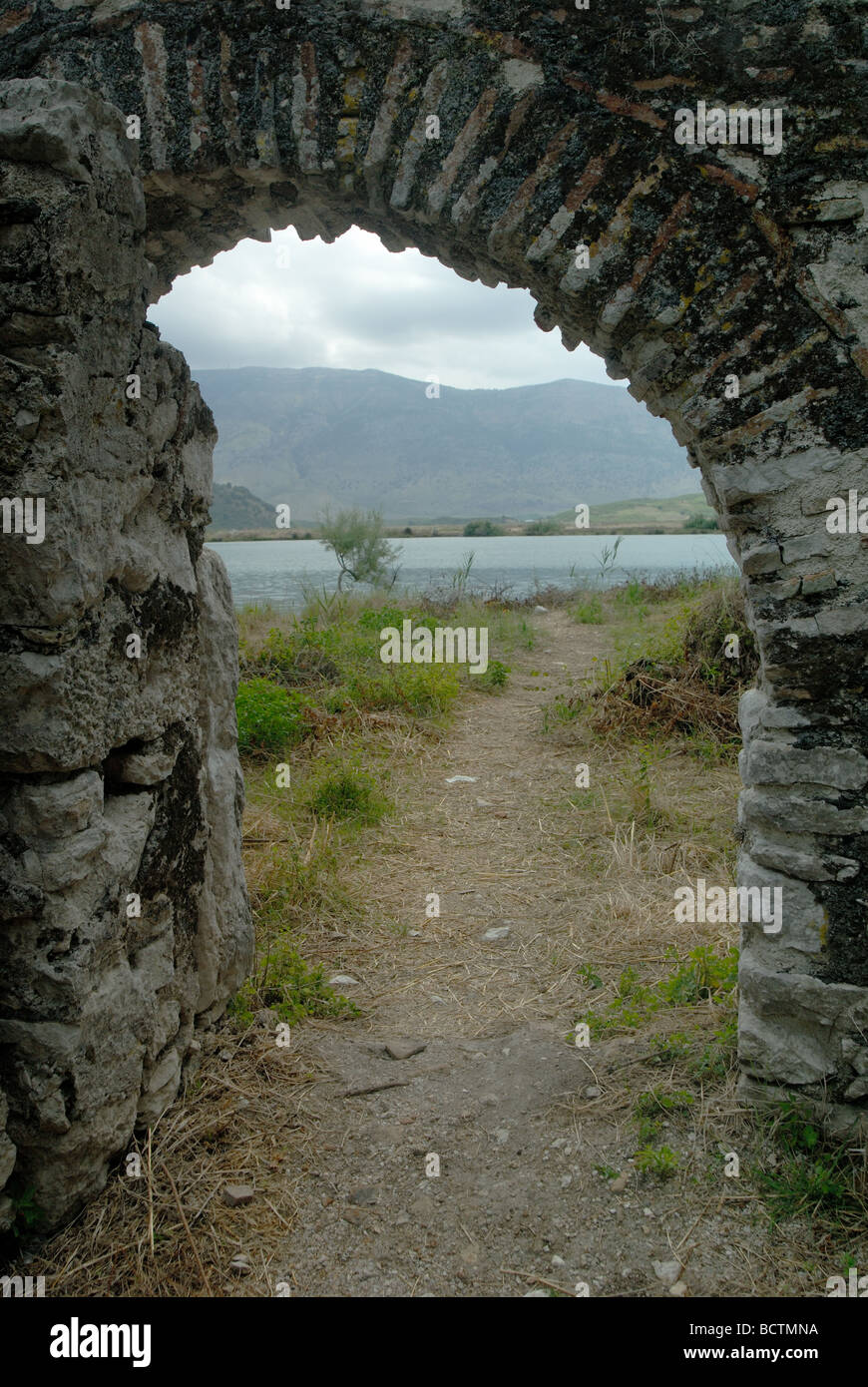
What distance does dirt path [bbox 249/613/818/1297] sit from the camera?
212 cm

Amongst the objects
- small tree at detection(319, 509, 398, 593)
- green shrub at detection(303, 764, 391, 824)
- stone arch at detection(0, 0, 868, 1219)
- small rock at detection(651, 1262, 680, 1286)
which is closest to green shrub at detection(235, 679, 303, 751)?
green shrub at detection(303, 764, 391, 824)

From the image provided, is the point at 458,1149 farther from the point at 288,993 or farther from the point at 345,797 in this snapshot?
the point at 345,797

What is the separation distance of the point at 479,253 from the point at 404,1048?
284 centimetres

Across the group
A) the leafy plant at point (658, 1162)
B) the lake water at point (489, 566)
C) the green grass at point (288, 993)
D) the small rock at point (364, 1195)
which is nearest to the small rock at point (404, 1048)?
the green grass at point (288, 993)

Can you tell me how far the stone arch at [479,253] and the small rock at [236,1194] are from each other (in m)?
0.33

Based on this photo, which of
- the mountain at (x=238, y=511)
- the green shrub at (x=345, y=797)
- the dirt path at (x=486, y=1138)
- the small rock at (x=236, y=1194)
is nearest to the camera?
the dirt path at (x=486, y=1138)

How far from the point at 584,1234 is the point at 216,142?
10.9ft

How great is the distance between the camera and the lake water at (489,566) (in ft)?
40.4

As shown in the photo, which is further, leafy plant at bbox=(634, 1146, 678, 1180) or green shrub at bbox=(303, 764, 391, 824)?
green shrub at bbox=(303, 764, 391, 824)

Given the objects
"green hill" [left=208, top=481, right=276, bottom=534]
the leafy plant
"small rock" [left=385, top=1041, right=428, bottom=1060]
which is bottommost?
"small rock" [left=385, top=1041, right=428, bottom=1060]

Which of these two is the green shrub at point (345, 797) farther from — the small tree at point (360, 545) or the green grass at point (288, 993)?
the small tree at point (360, 545)

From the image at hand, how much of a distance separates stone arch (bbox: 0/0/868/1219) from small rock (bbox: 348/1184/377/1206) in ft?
2.18

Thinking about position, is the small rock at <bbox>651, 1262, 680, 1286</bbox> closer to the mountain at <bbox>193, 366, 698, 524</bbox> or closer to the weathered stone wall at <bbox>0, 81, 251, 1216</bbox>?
the weathered stone wall at <bbox>0, 81, 251, 1216</bbox>

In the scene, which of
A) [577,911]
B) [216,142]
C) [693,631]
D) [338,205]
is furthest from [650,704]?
[216,142]
